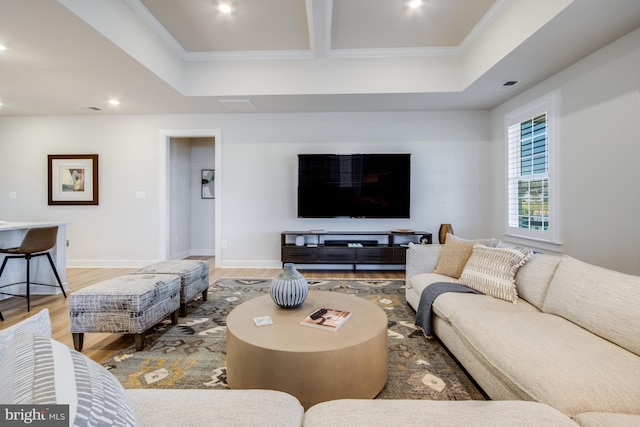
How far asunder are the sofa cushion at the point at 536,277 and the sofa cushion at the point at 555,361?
0.21m

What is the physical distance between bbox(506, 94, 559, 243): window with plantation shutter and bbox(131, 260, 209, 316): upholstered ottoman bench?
3.75 m

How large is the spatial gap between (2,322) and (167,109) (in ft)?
10.5

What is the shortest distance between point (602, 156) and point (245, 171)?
4240mm

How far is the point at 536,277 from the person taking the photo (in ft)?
6.51

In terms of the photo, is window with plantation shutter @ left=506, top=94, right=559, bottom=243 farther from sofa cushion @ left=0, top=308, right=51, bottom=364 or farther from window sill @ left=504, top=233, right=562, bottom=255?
sofa cushion @ left=0, top=308, right=51, bottom=364

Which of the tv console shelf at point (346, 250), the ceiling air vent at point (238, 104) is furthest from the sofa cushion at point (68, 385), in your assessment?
the ceiling air vent at point (238, 104)

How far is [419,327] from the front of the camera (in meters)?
2.44

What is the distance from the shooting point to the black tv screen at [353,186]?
4480mm

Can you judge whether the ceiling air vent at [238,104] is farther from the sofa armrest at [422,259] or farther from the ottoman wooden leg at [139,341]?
the ottoman wooden leg at [139,341]

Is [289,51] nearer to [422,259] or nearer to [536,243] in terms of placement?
[422,259]

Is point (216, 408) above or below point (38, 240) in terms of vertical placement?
below

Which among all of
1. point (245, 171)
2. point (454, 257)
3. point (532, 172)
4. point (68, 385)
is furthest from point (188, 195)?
point (68, 385)

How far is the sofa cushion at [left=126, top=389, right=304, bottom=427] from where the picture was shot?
83cm

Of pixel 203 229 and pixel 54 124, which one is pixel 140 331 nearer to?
pixel 203 229
